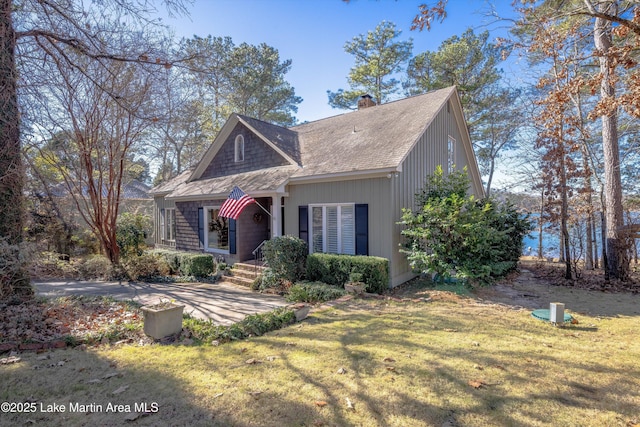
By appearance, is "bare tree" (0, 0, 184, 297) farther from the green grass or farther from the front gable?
the front gable

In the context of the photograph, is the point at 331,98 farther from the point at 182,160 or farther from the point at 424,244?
the point at 424,244

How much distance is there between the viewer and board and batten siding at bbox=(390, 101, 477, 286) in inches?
345

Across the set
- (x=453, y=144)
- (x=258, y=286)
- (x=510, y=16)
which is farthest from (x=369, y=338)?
(x=453, y=144)

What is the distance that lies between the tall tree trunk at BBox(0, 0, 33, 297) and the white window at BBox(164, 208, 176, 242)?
9324mm

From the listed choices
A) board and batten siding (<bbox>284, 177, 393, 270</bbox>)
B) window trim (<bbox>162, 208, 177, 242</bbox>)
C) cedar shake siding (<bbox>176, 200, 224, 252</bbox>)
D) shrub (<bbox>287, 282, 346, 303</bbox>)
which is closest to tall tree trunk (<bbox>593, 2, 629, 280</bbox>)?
board and batten siding (<bbox>284, 177, 393, 270</bbox>)

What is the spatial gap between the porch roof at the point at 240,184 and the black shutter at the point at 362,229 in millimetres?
2852

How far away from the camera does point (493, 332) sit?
4.89 metres

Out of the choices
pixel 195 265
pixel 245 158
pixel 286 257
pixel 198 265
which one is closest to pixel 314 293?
pixel 286 257

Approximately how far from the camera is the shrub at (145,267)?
11.2 metres

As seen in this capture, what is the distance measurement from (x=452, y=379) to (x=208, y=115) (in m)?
25.0

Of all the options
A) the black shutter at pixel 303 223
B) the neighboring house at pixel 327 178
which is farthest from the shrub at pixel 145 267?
the black shutter at pixel 303 223

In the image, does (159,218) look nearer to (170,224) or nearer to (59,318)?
(170,224)

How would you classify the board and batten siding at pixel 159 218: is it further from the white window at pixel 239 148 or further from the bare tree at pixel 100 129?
the white window at pixel 239 148

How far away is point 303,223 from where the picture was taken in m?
10.2
